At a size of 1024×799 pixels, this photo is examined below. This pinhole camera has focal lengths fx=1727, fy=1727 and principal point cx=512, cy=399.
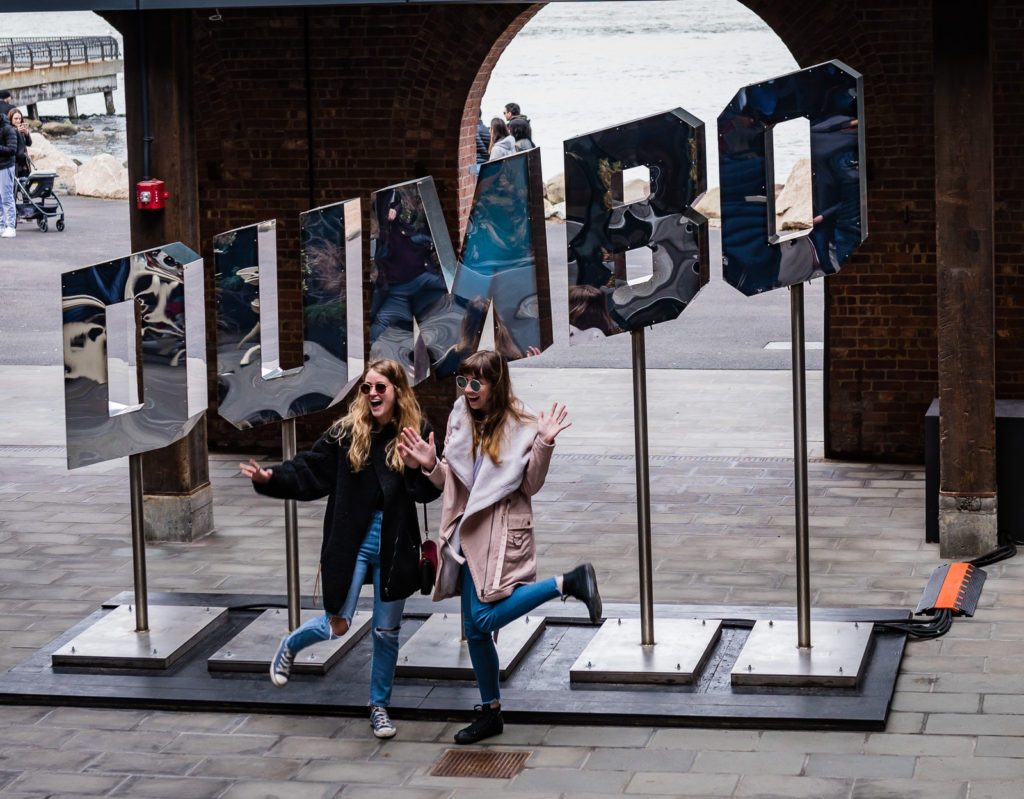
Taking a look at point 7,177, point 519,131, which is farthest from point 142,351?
point 7,177

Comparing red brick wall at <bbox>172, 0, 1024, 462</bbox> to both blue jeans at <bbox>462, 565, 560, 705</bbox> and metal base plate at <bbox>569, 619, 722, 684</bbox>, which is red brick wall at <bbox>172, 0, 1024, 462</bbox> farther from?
blue jeans at <bbox>462, 565, 560, 705</bbox>

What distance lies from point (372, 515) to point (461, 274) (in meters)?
1.33

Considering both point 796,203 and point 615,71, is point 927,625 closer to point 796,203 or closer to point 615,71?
point 796,203

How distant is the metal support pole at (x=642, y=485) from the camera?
7.91 meters

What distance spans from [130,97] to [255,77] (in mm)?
2354

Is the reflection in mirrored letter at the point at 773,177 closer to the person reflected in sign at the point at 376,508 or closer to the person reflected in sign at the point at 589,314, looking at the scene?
the person reflected in sign at the point at 589,314

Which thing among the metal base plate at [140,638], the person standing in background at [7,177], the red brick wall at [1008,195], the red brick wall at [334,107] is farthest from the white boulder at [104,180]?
the metal base plate at [140,638]

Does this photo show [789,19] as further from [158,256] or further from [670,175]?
[158,256]

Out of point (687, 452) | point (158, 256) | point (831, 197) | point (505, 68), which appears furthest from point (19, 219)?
point (505, 68)

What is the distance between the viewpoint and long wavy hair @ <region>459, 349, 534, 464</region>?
7039mm

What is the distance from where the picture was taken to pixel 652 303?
7805 mm

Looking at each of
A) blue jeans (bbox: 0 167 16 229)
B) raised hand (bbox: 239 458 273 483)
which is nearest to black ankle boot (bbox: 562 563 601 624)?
raised hand (bbox: 239 458 273 483)

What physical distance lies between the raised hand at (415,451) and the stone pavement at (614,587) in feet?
3.83

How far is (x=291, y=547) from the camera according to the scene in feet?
27.2
